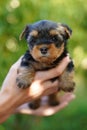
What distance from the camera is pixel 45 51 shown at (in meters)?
3.40

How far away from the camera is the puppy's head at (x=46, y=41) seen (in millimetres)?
3420

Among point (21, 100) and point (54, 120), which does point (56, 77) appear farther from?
point (54, 120)

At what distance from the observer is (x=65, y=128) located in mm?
8289

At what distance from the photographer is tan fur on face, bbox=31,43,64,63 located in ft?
11.2

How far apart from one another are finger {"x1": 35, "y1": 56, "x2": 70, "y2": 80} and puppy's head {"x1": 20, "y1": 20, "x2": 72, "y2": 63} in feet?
0.50

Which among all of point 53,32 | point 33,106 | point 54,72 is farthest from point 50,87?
point 53,32

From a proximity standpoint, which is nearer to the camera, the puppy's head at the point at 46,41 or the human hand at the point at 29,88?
the puppy's head at the point at 46,41

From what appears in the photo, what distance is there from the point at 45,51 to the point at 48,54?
48 millimetres

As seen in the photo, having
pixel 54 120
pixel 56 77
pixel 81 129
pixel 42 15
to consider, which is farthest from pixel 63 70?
pixel 54 120

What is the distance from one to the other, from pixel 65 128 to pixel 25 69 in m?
4.69

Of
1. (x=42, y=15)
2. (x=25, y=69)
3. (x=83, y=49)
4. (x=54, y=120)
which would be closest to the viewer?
(x=25, y=69)

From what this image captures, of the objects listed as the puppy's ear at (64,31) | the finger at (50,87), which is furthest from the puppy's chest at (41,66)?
the puppy's ear at (64,31)

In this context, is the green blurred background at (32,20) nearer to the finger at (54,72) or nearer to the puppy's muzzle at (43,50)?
the finger at (54,72)

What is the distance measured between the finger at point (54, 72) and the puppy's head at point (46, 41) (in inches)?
6.0
